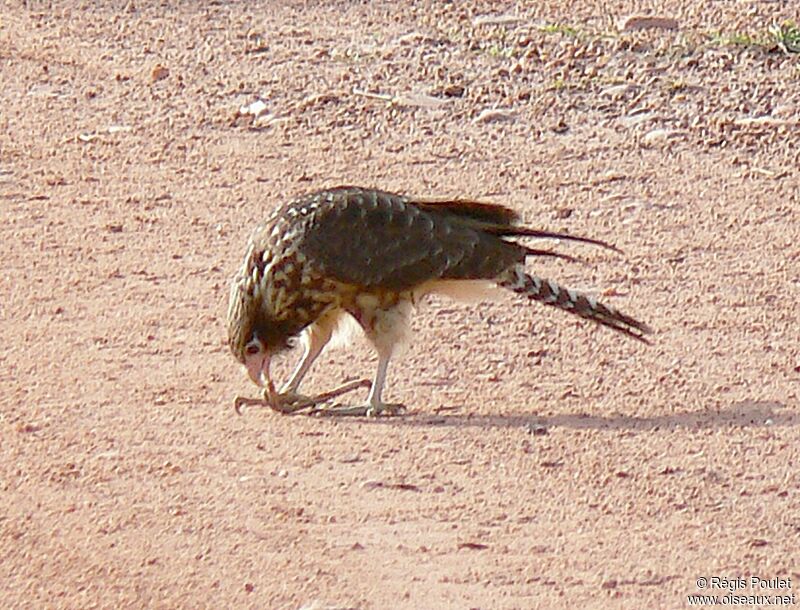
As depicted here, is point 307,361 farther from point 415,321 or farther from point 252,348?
point 415,321

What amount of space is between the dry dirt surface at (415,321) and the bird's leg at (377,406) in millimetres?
55

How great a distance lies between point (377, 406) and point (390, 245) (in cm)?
59

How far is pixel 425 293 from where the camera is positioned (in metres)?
7.15

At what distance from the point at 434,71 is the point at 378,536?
5.84 meters

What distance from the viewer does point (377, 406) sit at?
22.7 ft

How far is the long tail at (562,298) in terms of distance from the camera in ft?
23.3

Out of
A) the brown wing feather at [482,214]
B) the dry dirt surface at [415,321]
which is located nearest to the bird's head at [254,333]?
the dry dirt surface at [415,321]

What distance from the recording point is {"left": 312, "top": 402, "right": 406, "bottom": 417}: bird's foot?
22.7 ft

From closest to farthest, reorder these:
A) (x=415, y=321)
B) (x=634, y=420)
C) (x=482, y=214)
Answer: (x=634, y=420) → (x=482, y=214) → (x=415, y=321)

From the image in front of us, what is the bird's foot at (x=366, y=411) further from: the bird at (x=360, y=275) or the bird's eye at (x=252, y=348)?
the bird's eye at (x=252, y=348)

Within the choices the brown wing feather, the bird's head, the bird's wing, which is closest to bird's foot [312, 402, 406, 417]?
the bird's head

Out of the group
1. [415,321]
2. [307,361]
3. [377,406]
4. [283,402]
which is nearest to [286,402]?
[283,402]

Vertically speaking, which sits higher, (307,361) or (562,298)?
(562,298)

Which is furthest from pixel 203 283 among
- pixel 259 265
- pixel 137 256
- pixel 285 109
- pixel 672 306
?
pixel 285 109
